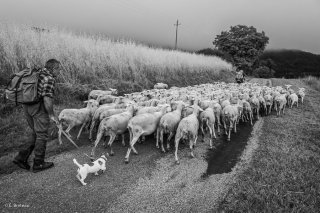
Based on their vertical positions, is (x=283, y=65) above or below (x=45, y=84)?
below

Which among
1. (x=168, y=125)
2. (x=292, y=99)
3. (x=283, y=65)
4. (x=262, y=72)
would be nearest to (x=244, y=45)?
(x=262, y=72)

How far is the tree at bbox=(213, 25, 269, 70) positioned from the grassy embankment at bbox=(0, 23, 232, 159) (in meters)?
33.5

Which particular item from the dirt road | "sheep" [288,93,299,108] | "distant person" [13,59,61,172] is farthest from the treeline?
"distant person" [13,59,61,172]

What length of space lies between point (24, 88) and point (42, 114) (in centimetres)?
64

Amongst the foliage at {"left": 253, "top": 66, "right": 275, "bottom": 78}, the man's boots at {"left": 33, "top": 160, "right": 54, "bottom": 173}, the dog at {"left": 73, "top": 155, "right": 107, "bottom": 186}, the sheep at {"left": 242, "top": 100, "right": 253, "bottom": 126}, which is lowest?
the foliage at {"left": 253, "top": 66, "right": 275, "bottom": 78}

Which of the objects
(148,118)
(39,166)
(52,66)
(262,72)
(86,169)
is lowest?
(262,72)

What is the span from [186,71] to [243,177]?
16162 millimetres

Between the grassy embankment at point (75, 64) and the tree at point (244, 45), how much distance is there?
33460 millimetres

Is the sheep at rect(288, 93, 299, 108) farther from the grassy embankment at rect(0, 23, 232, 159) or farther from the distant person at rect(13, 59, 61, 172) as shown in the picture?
the distant person at rect(13, 59, 61, 172)

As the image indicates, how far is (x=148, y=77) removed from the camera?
15.5 meters

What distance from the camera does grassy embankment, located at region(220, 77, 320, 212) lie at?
4.33m

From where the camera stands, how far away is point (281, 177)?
5.22 meters

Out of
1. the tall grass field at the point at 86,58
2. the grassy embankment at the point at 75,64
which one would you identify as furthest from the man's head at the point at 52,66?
the tall grass field at the point at 86,58

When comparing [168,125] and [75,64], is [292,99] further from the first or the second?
[75,64]
